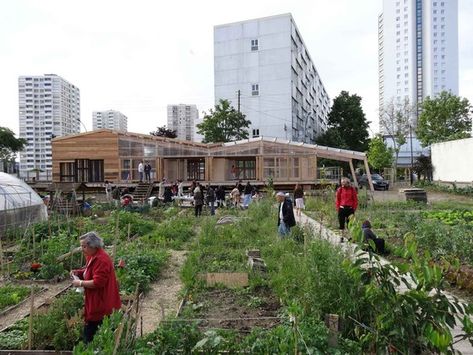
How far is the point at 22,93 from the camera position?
84438mm

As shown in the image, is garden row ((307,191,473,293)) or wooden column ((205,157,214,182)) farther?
wooden column ((205,157,214,182))

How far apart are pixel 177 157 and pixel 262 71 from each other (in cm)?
1936

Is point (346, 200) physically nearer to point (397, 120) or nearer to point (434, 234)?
point (434, 234)

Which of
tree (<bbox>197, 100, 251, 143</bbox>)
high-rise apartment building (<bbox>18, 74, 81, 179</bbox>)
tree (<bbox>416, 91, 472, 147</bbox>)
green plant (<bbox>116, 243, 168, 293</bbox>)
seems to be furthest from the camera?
high-rise apartment building (<bbox>18, 74, 81, 179</bbox>)

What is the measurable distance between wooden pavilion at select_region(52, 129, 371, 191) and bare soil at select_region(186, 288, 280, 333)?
23669 millimetres

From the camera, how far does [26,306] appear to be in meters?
6.98

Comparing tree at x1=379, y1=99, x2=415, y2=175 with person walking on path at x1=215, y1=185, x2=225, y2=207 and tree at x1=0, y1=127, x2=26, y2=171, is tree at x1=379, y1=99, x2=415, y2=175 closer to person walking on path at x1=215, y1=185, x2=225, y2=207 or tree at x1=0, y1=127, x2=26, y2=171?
person walking on path at x1=215, y1=185, x2=225, y2=207

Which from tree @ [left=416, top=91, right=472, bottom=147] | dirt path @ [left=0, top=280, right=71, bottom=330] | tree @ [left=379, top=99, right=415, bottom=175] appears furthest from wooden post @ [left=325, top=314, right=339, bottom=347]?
tree @ [left=379, top=99, right=415, bottom=175]

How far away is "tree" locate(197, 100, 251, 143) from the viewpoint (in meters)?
40.5

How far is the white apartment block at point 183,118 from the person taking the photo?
3088 inches

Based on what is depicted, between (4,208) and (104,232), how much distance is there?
3722mm

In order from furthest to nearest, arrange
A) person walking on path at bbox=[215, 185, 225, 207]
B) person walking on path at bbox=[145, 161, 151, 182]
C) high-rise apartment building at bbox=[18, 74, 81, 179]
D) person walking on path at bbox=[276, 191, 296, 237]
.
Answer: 1. high-rise apartment building at bbox=[18, 74, 81, 179]
2. person walking on path at bbox=[145, 161, 151, 182]
3. person walking on path at bbox=[215, 185, 225, 207]
4. person walking on path at bbox=[276, 191, 296, 237]

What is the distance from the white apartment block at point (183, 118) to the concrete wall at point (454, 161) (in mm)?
47630

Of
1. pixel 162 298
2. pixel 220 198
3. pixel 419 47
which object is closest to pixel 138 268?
pixel 162 298
